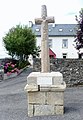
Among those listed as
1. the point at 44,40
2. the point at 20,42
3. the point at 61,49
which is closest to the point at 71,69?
the point at 44,40

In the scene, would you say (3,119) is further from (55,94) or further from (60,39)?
(60,39)

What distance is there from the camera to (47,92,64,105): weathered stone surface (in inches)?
289

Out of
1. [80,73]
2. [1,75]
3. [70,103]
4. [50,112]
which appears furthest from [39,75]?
[1,75]

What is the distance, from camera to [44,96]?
7.36 m

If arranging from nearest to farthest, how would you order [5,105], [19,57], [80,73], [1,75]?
[5,105] → [80,73] → [1,75] → [19,57]

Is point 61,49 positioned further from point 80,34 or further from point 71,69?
point 71,69

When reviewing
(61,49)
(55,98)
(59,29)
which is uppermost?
(55,98)

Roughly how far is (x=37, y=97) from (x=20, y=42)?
976 inches

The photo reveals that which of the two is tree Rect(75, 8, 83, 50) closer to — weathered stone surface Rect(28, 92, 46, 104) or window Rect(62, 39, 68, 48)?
weathered stone surface Rect(28, 92, 46, 104)

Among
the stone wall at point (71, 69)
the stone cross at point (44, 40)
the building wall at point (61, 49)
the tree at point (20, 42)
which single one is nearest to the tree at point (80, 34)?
the stone wall at point (71, 69)

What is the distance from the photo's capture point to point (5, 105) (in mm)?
8906

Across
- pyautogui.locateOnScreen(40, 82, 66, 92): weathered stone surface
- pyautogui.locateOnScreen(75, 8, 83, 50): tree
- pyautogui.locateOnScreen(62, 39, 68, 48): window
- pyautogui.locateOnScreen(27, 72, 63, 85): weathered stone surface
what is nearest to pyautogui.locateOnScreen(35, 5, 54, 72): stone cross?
pyautogui.locateOnScreen(27, 72, 63, 85): weathered stone surface

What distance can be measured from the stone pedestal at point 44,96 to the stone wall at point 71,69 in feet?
22.5

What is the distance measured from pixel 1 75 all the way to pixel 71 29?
31408mm
